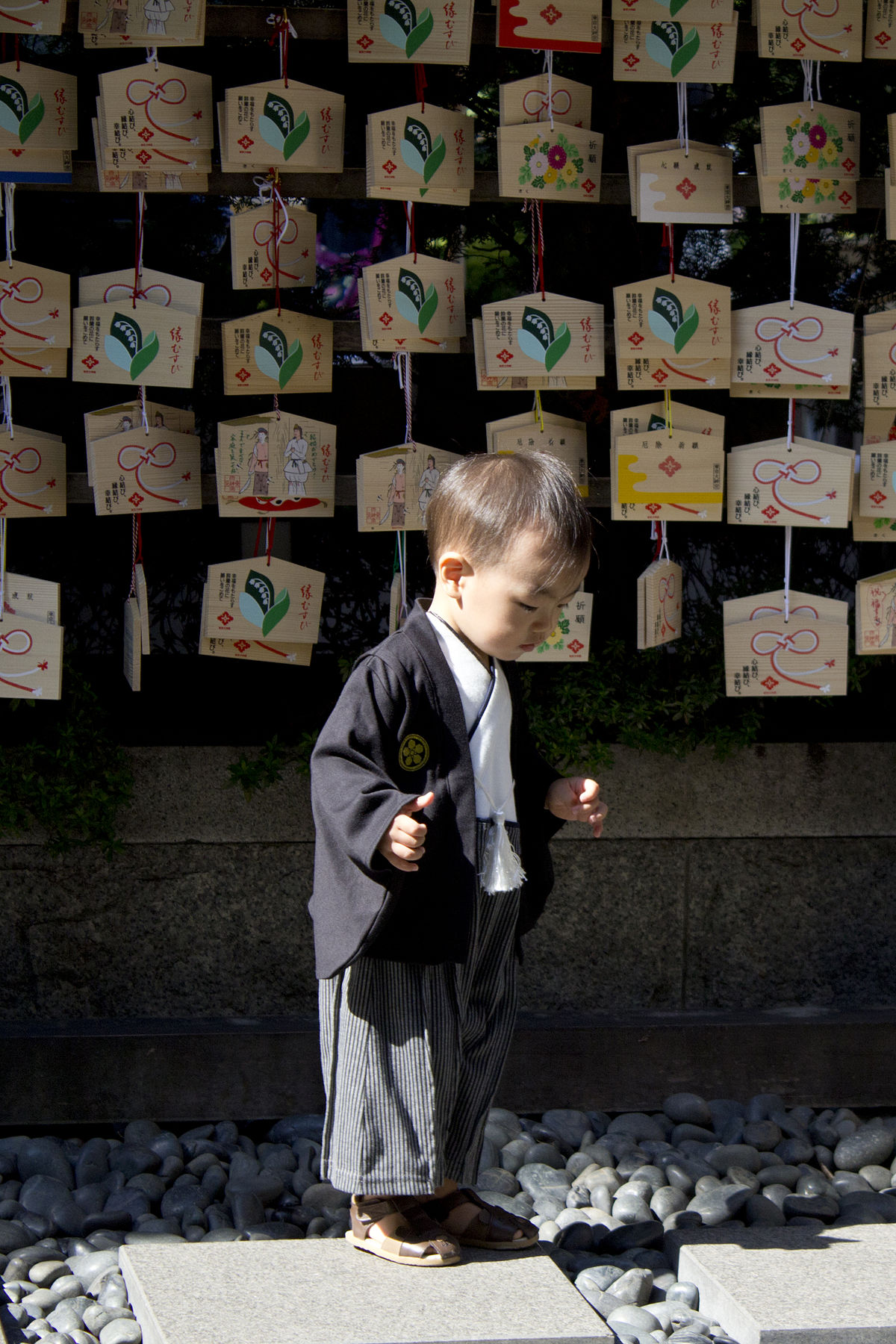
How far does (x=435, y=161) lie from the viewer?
2951mm

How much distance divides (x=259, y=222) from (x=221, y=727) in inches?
49.3

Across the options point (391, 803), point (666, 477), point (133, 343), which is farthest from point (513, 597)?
point (133, 343)

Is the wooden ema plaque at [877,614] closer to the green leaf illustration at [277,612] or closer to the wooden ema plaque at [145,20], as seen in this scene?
the green leaf illustration at [277,612]

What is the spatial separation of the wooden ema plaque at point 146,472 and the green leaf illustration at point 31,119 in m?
0.68

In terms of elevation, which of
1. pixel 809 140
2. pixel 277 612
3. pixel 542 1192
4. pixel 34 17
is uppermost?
pixel 34 17

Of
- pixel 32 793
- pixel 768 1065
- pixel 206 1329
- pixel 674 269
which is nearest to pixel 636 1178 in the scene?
pixel 768 1065

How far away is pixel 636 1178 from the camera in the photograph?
2.80m

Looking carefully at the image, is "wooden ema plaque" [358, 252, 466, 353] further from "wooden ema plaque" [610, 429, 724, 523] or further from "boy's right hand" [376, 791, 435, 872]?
"boy's right hand" [376, 791, 435, 872]

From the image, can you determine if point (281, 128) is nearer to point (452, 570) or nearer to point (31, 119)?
point (31, 119)

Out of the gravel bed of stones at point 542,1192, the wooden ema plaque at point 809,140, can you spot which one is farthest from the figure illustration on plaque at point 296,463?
the gravel bed of stones at point 542,1192

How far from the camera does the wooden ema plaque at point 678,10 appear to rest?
2.96 m

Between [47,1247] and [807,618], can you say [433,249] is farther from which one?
[47,1247]

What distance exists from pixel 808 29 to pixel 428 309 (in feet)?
3.68

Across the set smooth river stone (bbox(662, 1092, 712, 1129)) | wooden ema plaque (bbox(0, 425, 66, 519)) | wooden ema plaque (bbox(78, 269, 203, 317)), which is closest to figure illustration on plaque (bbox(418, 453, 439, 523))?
wooden ema plaque (bbox(78, 269, 203, 317))
